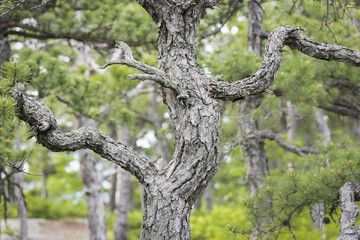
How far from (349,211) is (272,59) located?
1283 millimetres

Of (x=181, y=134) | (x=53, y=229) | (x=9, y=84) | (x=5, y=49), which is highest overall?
(x=5, y=49)

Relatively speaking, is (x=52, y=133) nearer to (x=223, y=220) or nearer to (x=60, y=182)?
(x=223, y=220)

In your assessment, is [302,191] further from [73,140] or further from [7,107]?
[7,107]

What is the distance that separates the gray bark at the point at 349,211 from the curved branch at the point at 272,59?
3.29 ft

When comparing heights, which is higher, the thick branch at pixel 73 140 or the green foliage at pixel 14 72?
the green foliage at pixel 14 72

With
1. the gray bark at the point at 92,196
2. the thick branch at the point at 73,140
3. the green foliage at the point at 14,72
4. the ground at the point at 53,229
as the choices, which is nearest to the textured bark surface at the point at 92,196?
the gray bark at the point at 92,196

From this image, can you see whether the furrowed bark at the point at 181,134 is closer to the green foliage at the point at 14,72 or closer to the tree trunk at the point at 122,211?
the green foliage at the point at 14,72

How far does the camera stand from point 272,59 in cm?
262

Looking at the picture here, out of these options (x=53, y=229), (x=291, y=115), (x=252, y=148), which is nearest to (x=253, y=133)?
(x=252, y=148)

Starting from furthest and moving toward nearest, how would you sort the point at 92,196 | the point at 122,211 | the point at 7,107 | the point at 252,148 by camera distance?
the point at 122,211 < the point at 92,196 < the point at 252,148 < the point at 7,107

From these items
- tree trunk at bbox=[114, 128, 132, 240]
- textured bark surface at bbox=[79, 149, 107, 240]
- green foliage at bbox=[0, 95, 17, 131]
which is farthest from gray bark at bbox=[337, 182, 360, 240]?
tree trunk at bbox=[114, 128, 132, 240]

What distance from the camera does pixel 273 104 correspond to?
4.86 metres

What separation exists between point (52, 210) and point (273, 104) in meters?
8.71

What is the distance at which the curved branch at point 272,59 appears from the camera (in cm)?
254
